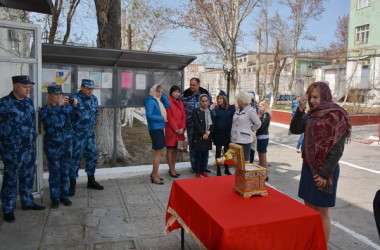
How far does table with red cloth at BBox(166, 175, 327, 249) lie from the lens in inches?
82.0

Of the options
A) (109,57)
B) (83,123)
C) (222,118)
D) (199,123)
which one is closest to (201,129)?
(199,123)

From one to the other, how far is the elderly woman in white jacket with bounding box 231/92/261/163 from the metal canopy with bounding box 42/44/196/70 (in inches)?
70.5

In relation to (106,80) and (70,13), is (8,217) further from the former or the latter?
(70,13)

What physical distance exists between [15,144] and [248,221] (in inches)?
123

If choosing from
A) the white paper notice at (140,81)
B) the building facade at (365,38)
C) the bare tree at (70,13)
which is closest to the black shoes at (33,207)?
the white paper notice at (140,81)

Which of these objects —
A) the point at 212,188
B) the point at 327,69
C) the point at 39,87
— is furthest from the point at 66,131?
the point at 327,69

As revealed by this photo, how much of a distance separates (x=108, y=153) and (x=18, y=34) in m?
2.92

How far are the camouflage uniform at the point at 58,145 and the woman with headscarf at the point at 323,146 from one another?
3100mm

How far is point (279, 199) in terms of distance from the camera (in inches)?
104

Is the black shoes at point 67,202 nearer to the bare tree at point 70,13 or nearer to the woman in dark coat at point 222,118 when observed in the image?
the woman in dark coat at point 222,118

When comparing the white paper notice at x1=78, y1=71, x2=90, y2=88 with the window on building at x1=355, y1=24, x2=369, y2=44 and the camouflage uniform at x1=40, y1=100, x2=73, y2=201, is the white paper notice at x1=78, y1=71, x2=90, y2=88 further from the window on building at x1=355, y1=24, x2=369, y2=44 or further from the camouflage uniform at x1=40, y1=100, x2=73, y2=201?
the window on building at x1=355, y1=24, x2=369, y2=44

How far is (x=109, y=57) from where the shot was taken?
614cm

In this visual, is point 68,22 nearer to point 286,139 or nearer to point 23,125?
point 23,125

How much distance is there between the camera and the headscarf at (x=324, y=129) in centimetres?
283
